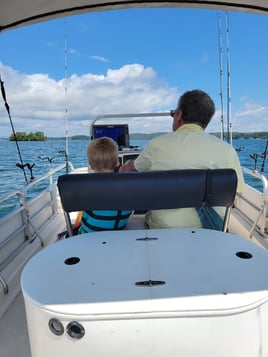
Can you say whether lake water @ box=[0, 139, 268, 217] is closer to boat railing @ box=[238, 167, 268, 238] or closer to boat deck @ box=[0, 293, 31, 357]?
boat railing @ box=[238, 167, 268, 238]

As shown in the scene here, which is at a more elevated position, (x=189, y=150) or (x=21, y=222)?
(x=189, y=150)

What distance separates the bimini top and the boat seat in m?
1.30

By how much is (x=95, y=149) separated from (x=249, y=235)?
5.91 ft

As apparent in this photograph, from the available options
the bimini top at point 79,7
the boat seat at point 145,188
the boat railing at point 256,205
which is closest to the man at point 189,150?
the boat seat at point 145,188

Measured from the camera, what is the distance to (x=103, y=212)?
4.74ft

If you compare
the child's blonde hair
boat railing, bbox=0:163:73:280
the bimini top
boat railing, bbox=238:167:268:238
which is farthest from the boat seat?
boat railing, bbox=238:167:268:238

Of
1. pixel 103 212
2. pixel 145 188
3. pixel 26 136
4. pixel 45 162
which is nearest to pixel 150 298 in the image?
pixel 145 188

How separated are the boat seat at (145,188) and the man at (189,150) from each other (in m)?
0.16

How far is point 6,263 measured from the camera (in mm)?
2047

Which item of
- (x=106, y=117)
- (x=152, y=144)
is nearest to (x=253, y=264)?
(x=152, y=144)

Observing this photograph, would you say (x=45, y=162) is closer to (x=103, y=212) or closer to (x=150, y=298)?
(x=103, y=212)

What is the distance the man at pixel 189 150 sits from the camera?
4.61 ft

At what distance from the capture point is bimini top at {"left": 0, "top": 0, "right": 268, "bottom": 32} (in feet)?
6.01

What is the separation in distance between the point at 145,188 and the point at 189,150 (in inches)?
13.2
